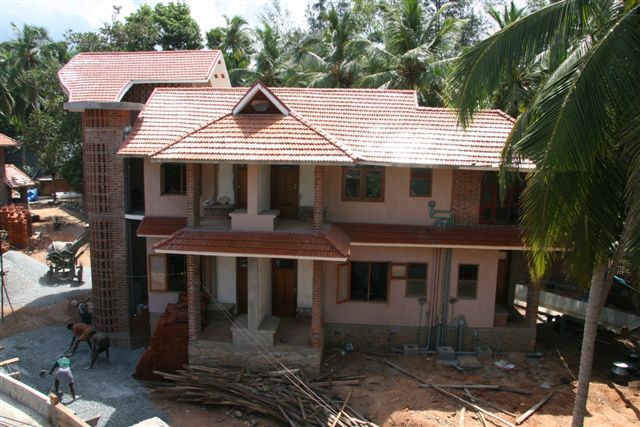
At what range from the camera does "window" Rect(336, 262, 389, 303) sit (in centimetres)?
1758

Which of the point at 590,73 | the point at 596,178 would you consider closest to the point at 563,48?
the point at 590,73

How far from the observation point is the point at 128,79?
792 inches

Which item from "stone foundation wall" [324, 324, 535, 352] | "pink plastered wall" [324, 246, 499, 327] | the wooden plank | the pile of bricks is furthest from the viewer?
the pile of bricks

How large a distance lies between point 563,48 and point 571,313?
552 inches

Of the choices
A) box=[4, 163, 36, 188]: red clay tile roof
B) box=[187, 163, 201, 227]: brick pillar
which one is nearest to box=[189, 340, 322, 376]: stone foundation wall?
box=[187, 163, 201, 227]: brick pillar

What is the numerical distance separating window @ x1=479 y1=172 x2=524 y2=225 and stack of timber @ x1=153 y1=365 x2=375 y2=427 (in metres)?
7.30

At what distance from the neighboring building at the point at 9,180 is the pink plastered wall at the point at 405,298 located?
29.5 metres

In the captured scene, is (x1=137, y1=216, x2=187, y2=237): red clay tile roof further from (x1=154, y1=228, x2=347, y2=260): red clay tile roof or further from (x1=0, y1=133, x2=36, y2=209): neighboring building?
(x1=0, y1=133, x2=36, y2=209): neighboring building

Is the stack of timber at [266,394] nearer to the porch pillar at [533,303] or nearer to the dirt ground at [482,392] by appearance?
the dirt ground at [482,392]

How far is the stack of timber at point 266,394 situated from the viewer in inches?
532

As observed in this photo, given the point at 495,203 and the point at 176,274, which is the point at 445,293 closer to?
the point at 495,203

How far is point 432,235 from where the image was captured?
16.7 metres

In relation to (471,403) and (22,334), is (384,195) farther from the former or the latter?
(22,334)

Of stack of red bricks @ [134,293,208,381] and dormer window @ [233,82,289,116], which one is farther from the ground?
dormer window @ [233,82,289,116]
